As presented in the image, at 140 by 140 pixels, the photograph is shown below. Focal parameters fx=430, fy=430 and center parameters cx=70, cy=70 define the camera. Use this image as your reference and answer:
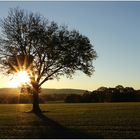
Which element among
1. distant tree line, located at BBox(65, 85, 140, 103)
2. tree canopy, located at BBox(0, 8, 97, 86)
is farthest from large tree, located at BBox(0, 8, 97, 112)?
distant tree line, located at BBox(65, 85, 140, 103)

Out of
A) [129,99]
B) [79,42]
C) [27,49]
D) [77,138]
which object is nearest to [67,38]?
[79,42]

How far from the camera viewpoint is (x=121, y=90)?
143500 millimetres

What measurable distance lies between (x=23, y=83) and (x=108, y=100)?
232 feet

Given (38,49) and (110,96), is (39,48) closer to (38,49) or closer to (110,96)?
(38,49)

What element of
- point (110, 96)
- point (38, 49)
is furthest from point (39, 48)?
Answer: point (110, 96)

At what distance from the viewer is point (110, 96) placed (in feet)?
456

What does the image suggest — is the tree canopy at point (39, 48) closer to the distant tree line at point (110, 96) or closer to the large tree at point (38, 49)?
the large tree at point (38, 49)

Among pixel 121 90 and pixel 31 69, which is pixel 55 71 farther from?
pixel 121 90

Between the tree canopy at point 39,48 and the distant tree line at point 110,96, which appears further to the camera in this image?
the distant tree line at point 110,96

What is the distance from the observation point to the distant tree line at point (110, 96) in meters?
136

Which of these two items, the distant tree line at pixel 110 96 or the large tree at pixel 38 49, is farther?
the distant tree line at pixel 110 96

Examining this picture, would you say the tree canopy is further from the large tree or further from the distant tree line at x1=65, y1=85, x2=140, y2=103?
the distant tree line at x1=65, y1=85, x2=140, y2=103

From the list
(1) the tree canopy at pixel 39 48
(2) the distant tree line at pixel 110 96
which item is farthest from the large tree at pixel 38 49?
(2) the distant tree line at pixel 110 96

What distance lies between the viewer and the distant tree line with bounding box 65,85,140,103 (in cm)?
13550
